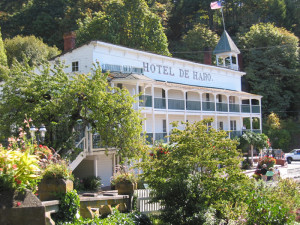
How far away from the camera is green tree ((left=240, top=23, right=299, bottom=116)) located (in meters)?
56.6

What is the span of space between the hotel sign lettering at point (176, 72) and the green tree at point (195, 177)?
19.0 meters

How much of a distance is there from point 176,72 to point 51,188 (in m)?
26.6

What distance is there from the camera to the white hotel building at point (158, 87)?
92.6ft

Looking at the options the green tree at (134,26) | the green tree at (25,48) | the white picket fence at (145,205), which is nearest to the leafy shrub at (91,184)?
the white picket fence at (145,205)

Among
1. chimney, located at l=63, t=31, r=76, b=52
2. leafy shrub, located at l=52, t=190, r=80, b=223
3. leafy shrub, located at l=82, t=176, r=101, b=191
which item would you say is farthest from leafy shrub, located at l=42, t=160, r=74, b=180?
chimney, located at l=63, t=31, r=76, b=52

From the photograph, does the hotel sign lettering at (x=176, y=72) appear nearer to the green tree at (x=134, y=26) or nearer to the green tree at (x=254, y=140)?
the green tree at (x=254, y=140)

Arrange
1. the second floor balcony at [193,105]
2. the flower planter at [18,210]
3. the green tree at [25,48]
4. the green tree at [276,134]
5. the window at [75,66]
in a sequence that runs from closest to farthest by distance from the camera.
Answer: the flower planter at [18,210]
the window at [75,66]
the second floor balcony at [193,105]
the green tree at [25,48]
the green tree at [276,134]

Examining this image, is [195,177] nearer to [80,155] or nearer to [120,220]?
[120,220]

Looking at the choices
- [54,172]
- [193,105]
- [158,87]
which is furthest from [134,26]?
[54,172]

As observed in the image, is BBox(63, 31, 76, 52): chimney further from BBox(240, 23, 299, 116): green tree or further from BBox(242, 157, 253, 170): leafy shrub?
BBox(240, 23, 299, 116): green tree

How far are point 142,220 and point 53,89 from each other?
1072cm

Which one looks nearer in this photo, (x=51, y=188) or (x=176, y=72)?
(x=51, y=188)

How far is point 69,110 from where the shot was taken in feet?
74.0

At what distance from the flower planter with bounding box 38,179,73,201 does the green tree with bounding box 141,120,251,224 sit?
13.1ft
